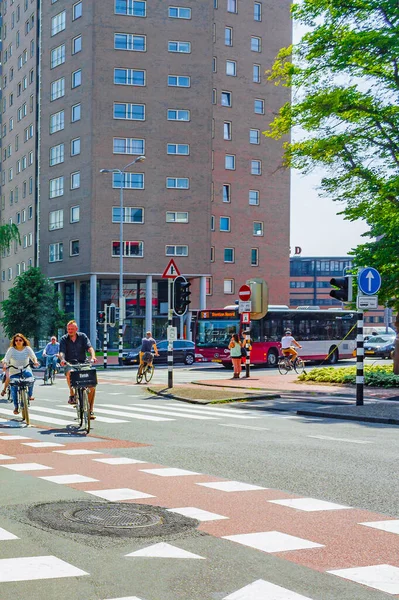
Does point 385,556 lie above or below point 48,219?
below

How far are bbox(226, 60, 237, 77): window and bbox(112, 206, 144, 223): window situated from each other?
18174mm

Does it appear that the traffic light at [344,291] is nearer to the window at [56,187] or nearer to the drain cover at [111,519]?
the drain cover at [111,519]

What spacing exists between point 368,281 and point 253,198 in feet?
186

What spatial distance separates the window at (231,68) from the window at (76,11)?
14.7 metres

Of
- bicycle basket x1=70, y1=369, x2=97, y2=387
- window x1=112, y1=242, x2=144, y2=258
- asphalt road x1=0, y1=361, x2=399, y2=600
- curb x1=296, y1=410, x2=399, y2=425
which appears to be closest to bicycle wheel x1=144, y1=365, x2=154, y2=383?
curb x1=296, y1=410, x2=399, y2=425

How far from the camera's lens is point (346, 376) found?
2756 cm

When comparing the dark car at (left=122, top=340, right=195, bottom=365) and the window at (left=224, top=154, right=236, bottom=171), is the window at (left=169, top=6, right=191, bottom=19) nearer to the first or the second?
the window at (left=224, top=154, right=236, bottom=171)

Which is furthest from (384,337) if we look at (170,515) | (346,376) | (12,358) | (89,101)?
(170,515)

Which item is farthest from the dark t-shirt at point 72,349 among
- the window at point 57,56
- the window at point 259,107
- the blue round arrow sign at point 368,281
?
the window at point 259,107

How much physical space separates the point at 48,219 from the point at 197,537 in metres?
63.0

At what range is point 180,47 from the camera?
65000 millimetres

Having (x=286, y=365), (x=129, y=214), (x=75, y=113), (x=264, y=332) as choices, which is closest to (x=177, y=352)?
(x=264, y=332)

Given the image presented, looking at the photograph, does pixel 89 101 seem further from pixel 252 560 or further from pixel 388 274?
pixel 252 560

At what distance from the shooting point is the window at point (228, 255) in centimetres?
7450
